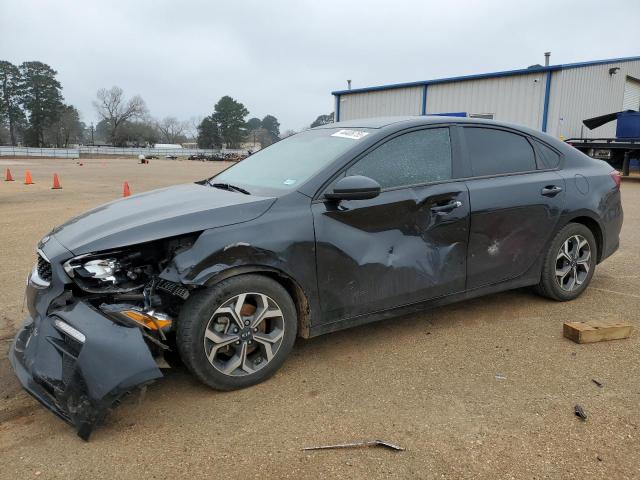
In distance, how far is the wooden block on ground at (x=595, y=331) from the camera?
12.0 ft

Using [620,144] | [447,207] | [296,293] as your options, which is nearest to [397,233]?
[447,207]

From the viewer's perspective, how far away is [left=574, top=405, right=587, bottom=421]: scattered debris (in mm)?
2732

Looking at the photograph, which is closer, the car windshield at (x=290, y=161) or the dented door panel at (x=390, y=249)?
the dented door panel at (x=390, y=249)

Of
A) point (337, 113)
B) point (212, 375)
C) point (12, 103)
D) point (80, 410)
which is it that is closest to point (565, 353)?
point (212, 375)

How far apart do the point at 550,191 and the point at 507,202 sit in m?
0.52

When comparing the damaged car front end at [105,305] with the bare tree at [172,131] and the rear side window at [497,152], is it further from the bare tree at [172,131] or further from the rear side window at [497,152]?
the bare tree at [172,131]

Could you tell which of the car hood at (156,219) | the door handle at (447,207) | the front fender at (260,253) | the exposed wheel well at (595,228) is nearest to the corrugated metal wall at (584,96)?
the exposed wheel well at (595,228)

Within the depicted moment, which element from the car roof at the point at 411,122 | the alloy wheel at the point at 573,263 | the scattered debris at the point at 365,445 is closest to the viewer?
the scattered debris at the point at 365,445

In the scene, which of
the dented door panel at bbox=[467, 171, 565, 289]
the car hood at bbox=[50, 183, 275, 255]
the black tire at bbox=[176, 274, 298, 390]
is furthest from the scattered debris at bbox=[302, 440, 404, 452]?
the dented door panel at bbox=[467, 171, 565, 289]

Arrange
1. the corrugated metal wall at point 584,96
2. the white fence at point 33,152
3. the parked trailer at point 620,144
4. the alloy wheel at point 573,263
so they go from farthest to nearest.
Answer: the white fence at point 33,152
the corrugated metal wall at point 584,96
the parked trailer at point 620,144
the alloy wheel at point 573,263

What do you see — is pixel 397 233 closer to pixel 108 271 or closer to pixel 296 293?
pixel 296 293

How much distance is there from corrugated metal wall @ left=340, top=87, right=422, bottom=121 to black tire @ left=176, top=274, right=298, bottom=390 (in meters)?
25.8

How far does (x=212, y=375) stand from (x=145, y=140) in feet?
328

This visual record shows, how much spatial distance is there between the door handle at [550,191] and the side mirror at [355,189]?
1.75 m
